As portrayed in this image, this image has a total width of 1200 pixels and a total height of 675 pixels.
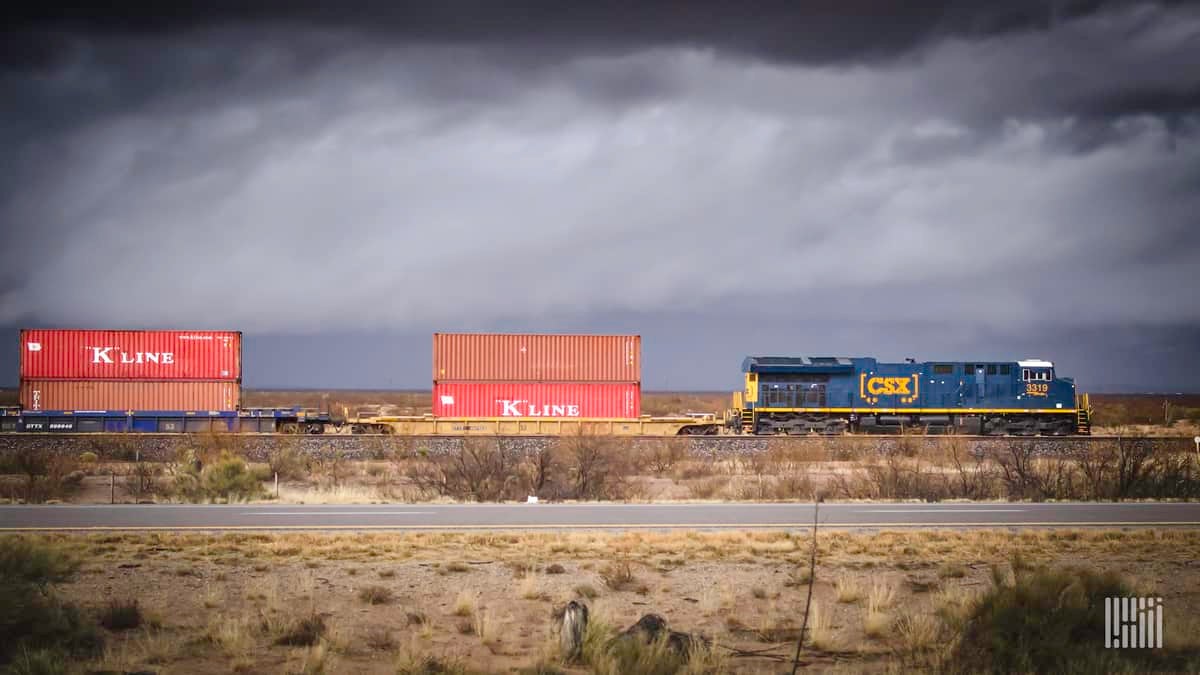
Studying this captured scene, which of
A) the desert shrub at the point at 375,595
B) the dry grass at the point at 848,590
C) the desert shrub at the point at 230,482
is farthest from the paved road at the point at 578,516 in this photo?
the desert shrub at the point at 375,595

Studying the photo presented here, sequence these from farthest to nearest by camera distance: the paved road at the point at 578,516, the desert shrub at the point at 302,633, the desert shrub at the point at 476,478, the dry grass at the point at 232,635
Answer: the desert shrub at the point at 476,478 < the paved road at the point at 578,516 < the desert shrub at the point at 302,633 < the dry grass at the point at 232,635

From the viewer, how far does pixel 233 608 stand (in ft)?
38.2

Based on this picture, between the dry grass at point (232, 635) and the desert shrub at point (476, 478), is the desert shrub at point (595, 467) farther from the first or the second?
the dry grass at point (232, 635)

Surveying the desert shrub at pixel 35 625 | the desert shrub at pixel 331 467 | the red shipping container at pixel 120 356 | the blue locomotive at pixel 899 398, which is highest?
the red shipping container at pixel 120 356

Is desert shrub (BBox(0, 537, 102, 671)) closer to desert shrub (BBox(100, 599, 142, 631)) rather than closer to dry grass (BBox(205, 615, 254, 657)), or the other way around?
desert shrub (BBox(100, 599, 142, 631))

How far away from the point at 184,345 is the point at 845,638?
37.3m

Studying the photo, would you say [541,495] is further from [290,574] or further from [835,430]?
[835,430]

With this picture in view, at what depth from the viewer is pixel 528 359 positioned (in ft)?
136

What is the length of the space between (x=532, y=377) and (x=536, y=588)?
1135 inches

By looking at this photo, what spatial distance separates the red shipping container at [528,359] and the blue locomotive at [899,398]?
6751mm

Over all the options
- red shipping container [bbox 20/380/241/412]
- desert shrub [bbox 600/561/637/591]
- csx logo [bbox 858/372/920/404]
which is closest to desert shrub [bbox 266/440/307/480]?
red shipping container [bbox 20/380/241/412]

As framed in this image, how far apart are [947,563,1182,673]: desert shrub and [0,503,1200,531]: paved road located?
7.38 meters

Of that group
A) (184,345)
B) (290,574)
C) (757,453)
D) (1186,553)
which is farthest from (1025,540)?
(184,345)

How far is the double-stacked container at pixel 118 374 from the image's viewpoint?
41.1 meters
